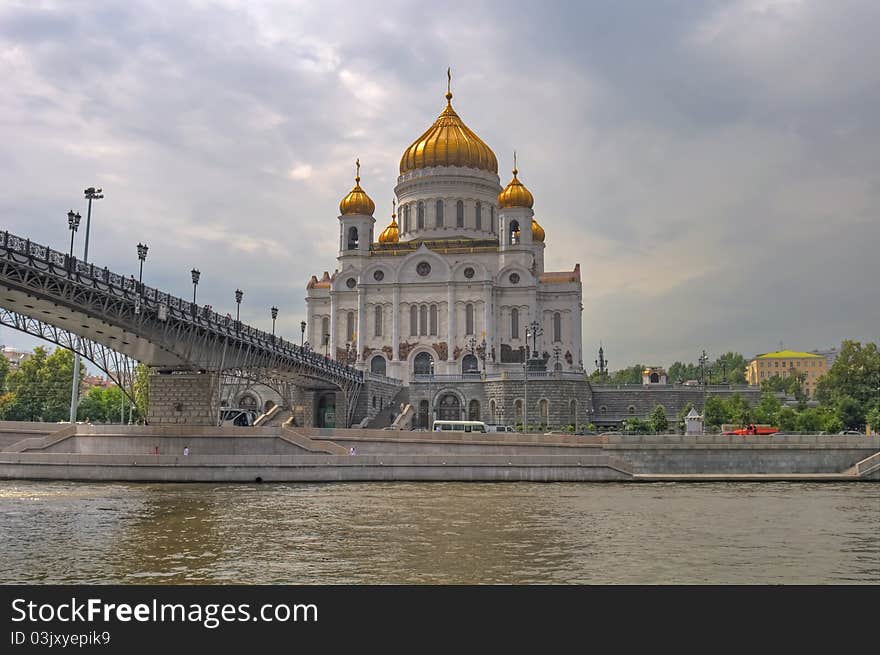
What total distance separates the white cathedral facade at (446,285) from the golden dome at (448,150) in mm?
124

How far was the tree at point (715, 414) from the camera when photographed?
62594mm

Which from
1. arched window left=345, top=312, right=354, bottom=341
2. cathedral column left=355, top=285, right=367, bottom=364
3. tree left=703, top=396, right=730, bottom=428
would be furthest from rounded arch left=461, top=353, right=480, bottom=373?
tree left=703, top=396, right=730, bottom=428

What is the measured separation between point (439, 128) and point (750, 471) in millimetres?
56020

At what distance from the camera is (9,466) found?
1709 inches

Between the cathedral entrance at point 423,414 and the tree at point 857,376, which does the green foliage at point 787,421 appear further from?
the cathedral entrance at point 423,414

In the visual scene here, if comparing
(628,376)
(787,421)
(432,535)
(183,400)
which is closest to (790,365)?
(628,376)

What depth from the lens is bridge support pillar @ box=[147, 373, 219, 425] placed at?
4894 centimetres

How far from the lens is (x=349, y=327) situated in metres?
85.7

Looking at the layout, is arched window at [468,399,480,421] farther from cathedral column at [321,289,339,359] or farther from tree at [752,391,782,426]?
tree at [752,391,782,426]

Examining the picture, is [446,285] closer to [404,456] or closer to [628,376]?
[404,456]

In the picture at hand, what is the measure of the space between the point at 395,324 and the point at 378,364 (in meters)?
4.24

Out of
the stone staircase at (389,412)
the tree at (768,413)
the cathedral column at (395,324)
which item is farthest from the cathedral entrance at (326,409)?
the tree at (768,413)
